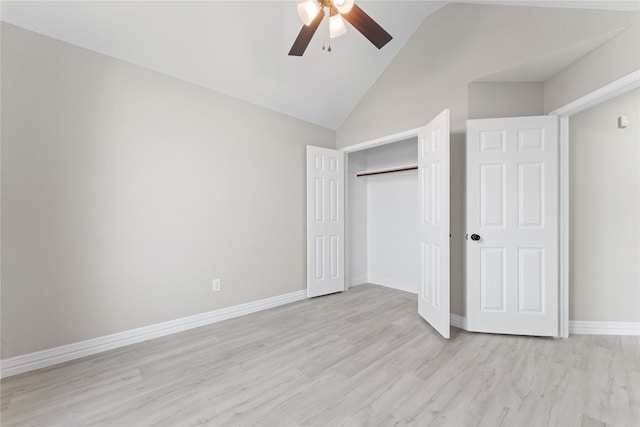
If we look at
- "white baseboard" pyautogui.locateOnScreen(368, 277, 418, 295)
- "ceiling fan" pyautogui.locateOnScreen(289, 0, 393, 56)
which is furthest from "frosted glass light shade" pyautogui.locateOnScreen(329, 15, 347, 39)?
"white baseboard" pyautogui.locateOnScreen(368, 277, 418, 295)

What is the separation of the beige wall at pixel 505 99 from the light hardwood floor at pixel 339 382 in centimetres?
222

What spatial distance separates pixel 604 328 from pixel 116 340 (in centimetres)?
461

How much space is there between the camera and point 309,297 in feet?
12.5

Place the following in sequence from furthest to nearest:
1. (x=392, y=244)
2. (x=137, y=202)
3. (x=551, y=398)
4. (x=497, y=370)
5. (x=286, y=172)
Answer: (x=392, y=244)
(x=286, y=172)
(x=137, y=202)
(x=497, y=370)
(x=551, y=398)

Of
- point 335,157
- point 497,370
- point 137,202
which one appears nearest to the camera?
point 497,370

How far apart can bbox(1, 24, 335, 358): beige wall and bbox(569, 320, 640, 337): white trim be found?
3.26 meters

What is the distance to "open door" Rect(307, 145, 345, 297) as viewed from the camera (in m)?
3.80

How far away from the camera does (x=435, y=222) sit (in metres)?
2.79

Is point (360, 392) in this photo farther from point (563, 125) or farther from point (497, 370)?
point (563, 125)

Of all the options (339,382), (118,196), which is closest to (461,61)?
(339,382)

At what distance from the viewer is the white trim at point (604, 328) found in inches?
102

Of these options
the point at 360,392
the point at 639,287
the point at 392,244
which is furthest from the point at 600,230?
the point at 360,392

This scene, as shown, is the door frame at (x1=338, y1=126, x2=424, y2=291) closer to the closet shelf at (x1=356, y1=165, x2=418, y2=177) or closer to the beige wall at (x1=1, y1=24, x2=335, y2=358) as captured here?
the closet shelf at (x1=356, y1=165, x2=418, y2=177)

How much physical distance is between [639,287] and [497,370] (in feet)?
6.14
